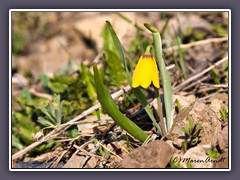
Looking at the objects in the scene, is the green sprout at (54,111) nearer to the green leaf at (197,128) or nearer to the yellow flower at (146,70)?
the yellow flower at (146,70)

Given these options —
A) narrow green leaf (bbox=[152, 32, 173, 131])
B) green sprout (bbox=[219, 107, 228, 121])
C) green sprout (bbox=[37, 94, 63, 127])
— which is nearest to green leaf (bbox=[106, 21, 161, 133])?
narrow green leaf (bbox=[152, 32, 173, 131])

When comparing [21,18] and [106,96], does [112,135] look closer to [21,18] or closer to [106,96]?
[106,96]

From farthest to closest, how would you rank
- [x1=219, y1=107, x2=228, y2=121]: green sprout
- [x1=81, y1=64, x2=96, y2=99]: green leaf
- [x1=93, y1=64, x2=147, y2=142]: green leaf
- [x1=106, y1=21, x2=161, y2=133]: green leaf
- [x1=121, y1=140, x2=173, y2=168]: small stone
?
[x1=81, y1=64, x2=96, y2=99]: green leaf → [x1=219, y1=107, x2=228, y2=121]: green sprout → [x1=106, y1=21, x2=161, y2=133]: green leaf → [x1=121, y1=140, x2=173, y2=168]: small stone → [x1=93, y1=64, x2=147, y2=142]: green leaf

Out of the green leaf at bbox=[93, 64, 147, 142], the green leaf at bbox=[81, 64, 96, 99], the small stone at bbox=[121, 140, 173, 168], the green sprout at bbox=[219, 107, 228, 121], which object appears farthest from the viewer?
the green leaf at bbox=[81, 64, 96, 99]

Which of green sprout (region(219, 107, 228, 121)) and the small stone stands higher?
green sprout (region(219, 107, 228, 121))

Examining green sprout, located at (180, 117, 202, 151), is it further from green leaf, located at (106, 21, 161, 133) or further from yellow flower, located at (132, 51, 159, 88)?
yellow flower, located at (132, 51, 159, 88)

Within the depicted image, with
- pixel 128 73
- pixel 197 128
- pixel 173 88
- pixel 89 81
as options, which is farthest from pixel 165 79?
pixel 89 81

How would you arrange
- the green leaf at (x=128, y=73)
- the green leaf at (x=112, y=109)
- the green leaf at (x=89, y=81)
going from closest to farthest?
the green leaf at (x=112, y=109), the green leaf at (x=128, y=73), the green leaf at (x=89, y=81)

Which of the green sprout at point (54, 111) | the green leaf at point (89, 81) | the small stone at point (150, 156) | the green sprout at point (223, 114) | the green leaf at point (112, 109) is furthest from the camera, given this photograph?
the green leaf at point (89, 81)

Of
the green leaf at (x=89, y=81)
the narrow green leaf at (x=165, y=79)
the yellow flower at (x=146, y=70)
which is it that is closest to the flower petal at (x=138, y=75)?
the yellow flower at (x=146, y=70)

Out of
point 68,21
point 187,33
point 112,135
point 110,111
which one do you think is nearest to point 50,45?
point 68,21
